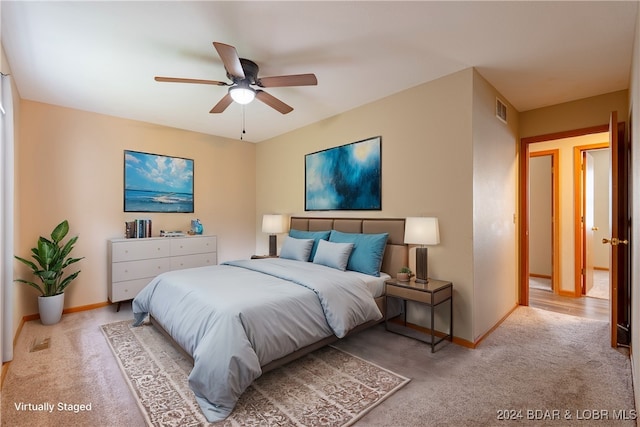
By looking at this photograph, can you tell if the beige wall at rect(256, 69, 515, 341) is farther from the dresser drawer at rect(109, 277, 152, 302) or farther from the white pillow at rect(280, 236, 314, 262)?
the dresser drawer at rect(109, 277, 152, 302)

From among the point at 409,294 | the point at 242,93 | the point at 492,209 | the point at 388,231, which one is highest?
the point at 242,93

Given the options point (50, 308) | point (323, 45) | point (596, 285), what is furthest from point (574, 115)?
point (50, 308)

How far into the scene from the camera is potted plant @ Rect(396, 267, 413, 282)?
9.96 feet

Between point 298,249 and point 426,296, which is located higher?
point 298,249

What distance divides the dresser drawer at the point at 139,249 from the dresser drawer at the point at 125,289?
31cm

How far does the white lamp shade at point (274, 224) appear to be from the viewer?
15.9 feet

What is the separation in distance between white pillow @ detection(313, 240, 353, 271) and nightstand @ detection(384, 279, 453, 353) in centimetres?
54

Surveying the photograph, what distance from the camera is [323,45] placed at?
8.09ft

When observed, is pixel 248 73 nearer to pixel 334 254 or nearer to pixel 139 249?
pixel 334 254

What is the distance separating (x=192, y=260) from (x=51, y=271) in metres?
1.58

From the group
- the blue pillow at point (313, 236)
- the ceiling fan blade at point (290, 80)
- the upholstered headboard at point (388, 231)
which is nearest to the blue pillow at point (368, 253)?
the upholstered headboard at point (388, 231)

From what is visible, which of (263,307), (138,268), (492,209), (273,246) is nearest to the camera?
(263,307)

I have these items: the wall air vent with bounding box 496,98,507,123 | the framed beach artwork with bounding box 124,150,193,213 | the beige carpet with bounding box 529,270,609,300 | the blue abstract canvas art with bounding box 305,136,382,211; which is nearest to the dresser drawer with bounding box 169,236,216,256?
the framed beach artwork with bounding box 124,150,193,213

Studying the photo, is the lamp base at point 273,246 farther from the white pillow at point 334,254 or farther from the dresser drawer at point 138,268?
the dresser drawer at point 138,268
